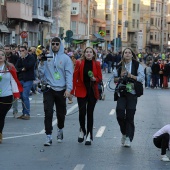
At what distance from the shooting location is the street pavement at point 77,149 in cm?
1022

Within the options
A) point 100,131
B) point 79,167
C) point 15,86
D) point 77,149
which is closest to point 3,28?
point 100,131

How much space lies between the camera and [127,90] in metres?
11.9

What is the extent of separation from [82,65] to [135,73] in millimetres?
989

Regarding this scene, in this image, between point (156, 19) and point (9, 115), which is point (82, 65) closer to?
point (9, 115)

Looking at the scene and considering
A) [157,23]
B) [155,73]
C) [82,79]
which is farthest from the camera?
[157,23]

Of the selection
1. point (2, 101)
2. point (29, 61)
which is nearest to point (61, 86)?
point (2, 101)

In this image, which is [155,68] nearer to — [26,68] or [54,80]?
[26,68]

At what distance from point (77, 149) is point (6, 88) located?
1864 mm

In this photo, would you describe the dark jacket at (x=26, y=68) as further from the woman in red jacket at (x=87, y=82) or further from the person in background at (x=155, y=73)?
the person in background at (x=155, y=73)

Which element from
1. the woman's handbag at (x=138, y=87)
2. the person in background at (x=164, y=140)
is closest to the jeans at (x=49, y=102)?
the woman's handbag at (x=138, y=87)

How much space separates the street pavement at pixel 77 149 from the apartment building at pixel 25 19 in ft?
78.7

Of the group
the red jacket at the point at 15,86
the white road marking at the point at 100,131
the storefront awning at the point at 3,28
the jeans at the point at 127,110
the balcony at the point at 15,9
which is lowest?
the white road marking at the point at 100,131

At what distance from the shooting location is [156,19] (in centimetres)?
13738

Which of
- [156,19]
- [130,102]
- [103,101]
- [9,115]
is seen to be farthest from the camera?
[156,19]
